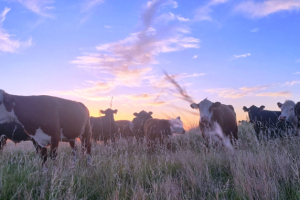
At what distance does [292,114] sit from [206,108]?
12.3ft

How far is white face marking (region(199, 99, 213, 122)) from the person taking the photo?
33.0 ft

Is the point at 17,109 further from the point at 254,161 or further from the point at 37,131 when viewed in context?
the point at 254,161

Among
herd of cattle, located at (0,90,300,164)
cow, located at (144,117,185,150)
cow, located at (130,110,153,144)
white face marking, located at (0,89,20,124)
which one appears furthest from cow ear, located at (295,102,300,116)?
white face marking, located at (0,89,20,124)

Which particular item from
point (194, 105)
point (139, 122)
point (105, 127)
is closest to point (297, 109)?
point (194, 105)

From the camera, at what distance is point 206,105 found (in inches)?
408

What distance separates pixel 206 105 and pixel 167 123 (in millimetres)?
3901

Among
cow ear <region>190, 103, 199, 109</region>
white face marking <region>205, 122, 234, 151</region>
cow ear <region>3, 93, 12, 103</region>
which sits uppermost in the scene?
cow ear <region>3, 93, 12, 103</region>

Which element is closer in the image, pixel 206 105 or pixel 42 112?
pixel 42 112

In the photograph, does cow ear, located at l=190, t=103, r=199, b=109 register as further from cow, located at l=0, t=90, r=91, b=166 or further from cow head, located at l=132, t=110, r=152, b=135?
cow head, located at l=132, t=110, r=152, b=135

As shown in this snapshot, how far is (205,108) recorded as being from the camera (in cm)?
1026

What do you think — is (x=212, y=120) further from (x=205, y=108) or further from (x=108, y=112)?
(x=108, y=112)

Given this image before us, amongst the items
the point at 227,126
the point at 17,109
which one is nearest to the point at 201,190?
the point at 17,109

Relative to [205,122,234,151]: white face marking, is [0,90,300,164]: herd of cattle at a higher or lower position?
higher

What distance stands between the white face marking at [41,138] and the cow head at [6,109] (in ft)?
2.35
